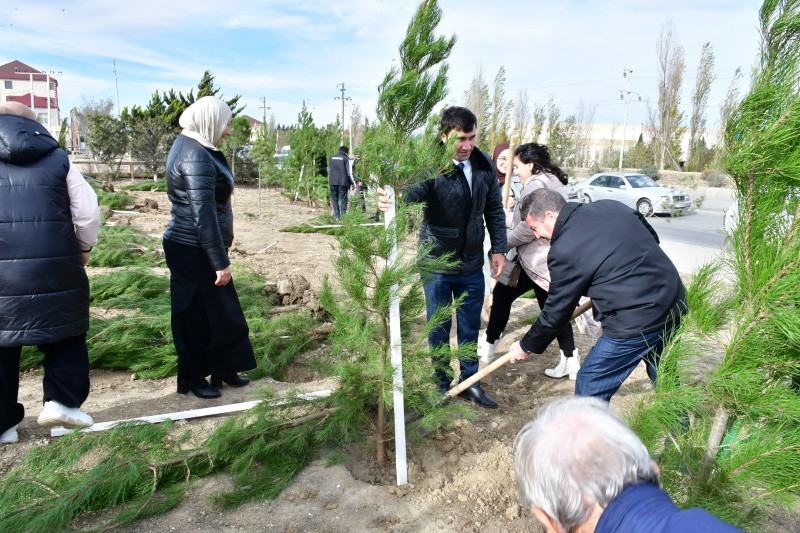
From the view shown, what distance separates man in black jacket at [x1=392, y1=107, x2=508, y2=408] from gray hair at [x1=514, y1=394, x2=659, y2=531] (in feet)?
5.78

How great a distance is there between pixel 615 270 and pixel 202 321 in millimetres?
2517

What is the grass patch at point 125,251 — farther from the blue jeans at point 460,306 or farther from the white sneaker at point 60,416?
the blue jeans at point 460,306

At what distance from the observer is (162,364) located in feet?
13.5

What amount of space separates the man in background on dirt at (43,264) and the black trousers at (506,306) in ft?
8.67

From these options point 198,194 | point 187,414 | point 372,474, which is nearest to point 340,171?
point 198,194

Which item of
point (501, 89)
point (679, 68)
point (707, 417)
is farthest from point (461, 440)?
point (679, 68)

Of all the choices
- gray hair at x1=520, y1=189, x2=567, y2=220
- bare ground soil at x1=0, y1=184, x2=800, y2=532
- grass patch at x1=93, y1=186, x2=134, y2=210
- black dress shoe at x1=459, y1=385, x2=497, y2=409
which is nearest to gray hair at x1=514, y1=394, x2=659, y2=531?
bare ground soil at x1=0, y1=184, x2=800, y2=532

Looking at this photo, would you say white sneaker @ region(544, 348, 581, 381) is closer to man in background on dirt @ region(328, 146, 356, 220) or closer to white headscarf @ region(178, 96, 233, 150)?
white headscarf @ region(178, 96, 233, 150)

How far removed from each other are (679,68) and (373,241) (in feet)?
90.2

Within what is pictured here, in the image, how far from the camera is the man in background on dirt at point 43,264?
2.75 meters

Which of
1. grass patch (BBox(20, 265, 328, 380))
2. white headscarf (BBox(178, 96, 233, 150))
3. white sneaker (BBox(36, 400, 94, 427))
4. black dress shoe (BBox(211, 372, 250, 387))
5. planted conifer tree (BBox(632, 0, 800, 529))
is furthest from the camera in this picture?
grass patch (BBox(20, 265, 328, 380))

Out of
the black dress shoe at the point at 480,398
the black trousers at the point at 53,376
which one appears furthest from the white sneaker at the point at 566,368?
the black trousers at the point at 53,376

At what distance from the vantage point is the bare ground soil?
249cm

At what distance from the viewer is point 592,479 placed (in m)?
1.16
